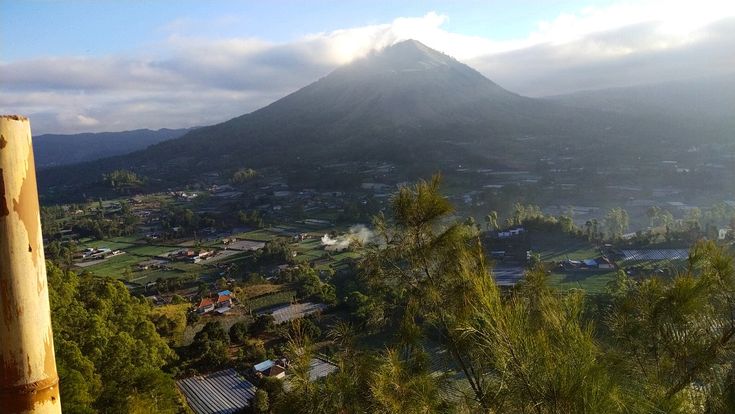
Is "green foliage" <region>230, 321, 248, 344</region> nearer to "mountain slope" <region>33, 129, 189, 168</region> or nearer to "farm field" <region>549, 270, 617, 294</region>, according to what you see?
"farm field" <region>549, 270, 617, 294</region>

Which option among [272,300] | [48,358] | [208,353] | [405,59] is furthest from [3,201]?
[405,59]

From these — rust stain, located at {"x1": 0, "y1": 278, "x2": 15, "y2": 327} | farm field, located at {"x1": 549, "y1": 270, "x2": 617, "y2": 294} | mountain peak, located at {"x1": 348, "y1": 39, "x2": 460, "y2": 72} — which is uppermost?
mountain peak, located at {"x1": 348, "y1": 39, "x2": 460, "y2": 72}

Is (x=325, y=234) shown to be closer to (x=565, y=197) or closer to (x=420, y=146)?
(x=565, y=197)

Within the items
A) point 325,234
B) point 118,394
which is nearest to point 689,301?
point 118,394

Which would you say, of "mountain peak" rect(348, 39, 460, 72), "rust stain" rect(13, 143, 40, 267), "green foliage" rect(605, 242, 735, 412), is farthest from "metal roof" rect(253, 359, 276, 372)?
"mountain peak" rect(348, 39, 460, 72)

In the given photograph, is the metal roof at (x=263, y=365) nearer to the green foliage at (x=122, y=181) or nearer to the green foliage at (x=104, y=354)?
the green foliage at (x=104, y=354)

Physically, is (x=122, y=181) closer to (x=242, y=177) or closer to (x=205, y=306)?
(x=242, y=177)
